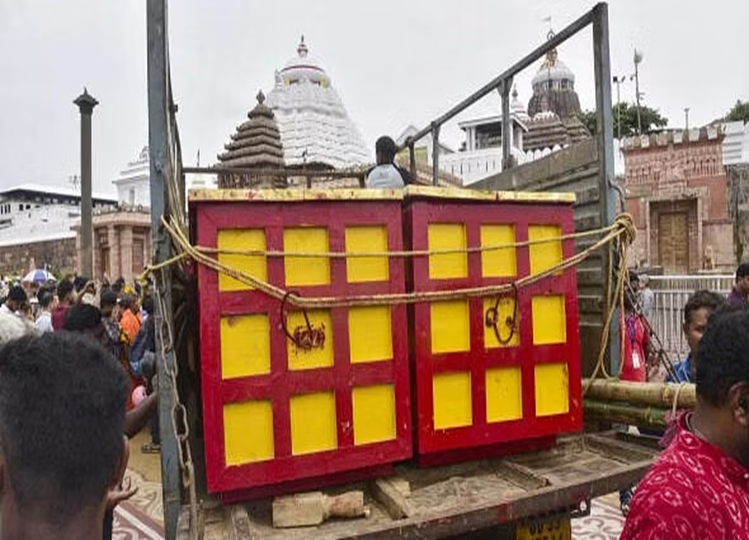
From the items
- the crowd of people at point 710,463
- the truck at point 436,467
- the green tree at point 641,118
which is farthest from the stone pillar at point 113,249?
the green tree at point 641,118

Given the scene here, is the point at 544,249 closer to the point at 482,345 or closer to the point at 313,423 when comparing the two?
the point at 482,345

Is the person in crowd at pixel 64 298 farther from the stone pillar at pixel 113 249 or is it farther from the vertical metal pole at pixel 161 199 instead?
the stone pillar at pixel 113 249

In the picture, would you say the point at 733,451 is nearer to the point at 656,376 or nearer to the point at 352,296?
the point at 352,296

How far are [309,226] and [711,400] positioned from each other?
1276 mm

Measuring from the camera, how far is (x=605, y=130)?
2848 mm

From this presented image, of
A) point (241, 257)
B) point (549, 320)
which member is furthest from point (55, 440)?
point (549, 320)

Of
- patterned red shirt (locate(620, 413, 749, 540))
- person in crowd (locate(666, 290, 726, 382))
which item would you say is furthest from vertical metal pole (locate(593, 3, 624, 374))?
patterned red shirt (locate(620, 413, 749, 540))

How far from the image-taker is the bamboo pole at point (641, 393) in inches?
90.4

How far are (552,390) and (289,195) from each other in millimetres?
1297

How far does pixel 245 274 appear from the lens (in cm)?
198

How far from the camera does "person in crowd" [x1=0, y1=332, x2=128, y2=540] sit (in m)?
1.04

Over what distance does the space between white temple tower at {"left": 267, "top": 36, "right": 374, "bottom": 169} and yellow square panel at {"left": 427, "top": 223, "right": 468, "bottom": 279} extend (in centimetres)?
2117

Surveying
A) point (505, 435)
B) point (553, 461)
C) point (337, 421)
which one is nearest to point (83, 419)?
point (337, 421)

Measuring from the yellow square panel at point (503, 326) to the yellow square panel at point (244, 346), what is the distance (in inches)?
33.3
